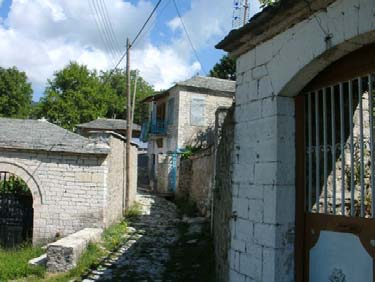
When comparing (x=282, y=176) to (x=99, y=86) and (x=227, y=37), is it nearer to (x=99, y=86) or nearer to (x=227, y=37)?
(x=227, y=37)

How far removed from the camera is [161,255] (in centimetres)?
994

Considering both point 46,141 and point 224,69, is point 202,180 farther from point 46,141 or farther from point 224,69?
point 224,69

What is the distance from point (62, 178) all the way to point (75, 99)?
29.2 m

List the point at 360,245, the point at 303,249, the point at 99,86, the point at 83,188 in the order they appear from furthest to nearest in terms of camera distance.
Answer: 1. the point at 99,86
2. the point at 83,188
3. the point at 303,249
4. the point at 360,245

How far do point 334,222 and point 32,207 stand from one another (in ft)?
33.1

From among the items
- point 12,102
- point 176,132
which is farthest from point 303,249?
point 12,102

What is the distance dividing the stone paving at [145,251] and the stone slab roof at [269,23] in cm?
470

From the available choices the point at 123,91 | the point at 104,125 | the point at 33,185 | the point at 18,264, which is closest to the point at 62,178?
Answer: the point at 33,185

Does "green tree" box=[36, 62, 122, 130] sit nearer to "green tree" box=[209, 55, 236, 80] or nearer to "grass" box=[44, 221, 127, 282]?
"green tree" box=[209, 55, 236, 80]

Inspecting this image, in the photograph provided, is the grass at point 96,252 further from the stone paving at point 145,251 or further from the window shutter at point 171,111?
the window shutter at point 171,111

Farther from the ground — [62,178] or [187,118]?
[187,118]

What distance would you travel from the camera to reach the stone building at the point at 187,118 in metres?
23.6

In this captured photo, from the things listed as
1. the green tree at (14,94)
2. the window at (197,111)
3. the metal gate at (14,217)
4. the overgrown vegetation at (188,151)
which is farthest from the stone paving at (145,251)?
the green tree at (14,94)

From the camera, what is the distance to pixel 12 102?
37.3m
